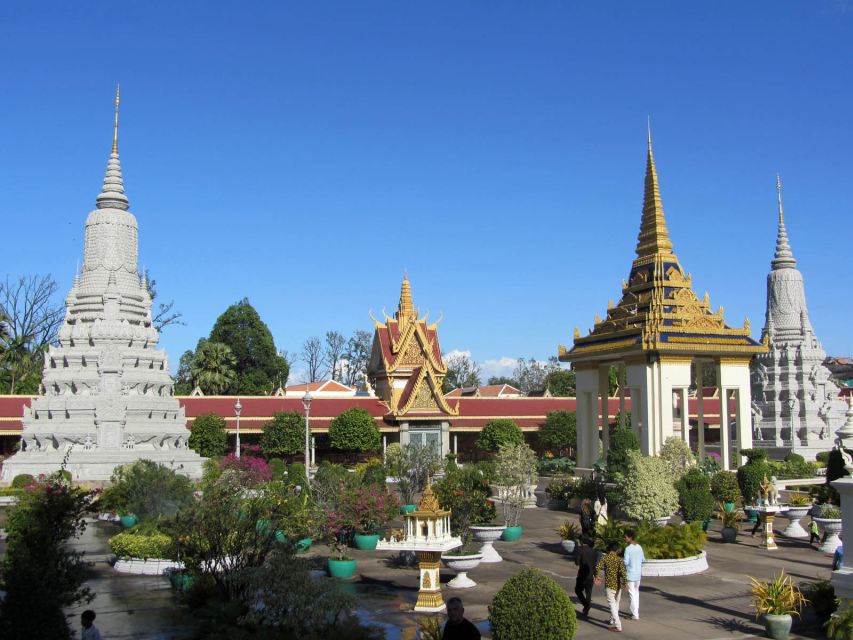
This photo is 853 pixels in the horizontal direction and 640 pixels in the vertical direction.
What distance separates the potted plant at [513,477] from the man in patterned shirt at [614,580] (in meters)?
9.28

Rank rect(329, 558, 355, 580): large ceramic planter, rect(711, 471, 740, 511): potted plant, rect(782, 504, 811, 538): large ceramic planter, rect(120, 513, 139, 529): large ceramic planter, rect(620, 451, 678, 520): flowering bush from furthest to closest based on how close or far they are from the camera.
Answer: rect(711, 471, 740, 511): potted plant < rect(120, 513, 139, 529): large ceramic planter < rect(782, 504, 811, 538): large ceramic planter < rect(620, 451, 678, 520): flowering bush < rect(329, 558, 355, 580): large ceramic planter

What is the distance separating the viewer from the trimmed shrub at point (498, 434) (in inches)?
1854

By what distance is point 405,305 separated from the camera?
56.4 meters

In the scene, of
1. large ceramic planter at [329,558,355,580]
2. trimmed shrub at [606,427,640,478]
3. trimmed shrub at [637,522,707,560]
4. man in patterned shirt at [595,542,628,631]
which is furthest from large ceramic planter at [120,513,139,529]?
man in patterned shirt at [595,542,628,631]

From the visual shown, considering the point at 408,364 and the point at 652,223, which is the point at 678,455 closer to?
the point at 652,223

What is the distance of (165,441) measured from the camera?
35562mm

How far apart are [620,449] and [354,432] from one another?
2143 cm

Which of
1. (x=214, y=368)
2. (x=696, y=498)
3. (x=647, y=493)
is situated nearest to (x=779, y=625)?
(x=647, y=493)

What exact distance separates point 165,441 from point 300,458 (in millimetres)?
12015

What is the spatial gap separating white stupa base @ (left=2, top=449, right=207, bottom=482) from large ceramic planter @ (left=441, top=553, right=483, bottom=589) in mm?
17653

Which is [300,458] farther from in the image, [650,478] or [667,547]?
[667,547]

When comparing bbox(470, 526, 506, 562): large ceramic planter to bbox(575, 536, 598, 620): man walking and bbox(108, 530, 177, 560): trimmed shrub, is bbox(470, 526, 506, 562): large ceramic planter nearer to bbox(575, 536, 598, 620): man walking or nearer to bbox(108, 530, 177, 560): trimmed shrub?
bbox(575, 536, 598, 620): man walking

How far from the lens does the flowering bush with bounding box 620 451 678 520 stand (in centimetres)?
2136

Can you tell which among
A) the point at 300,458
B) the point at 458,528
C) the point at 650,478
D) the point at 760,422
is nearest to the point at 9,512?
the point at 458,528
